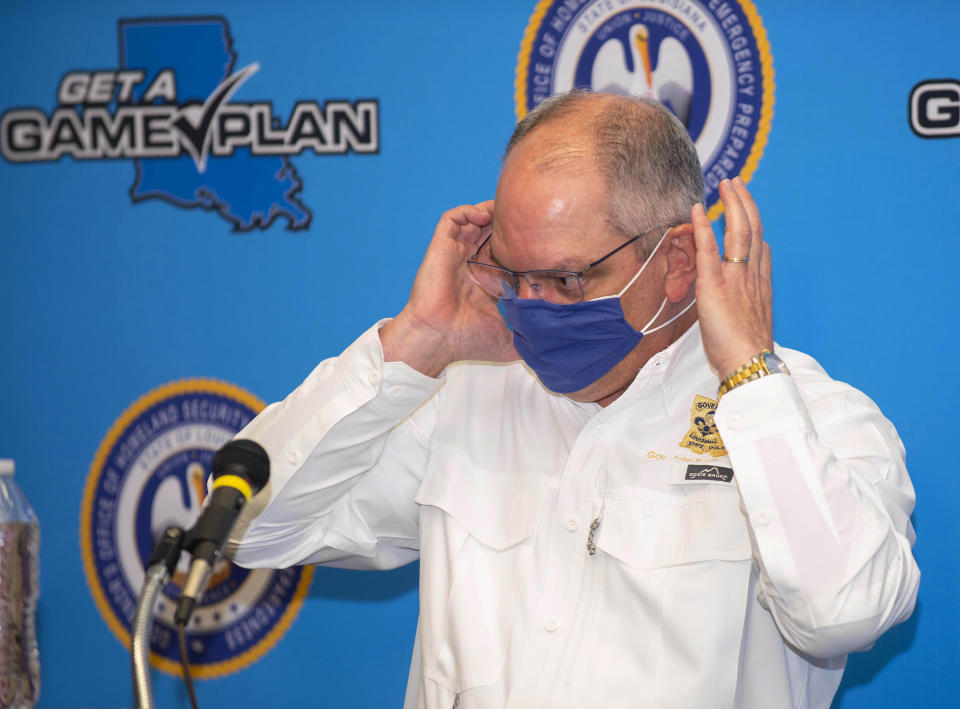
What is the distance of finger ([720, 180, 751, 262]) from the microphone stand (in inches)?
37.2

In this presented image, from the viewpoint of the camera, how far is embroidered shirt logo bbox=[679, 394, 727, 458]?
1.74m

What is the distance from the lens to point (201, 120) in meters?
2.63

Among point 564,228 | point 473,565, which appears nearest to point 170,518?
point 473,565

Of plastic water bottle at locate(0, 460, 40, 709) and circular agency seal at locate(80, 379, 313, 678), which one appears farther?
circular agency seal at locate(80, 379, 313, 678)

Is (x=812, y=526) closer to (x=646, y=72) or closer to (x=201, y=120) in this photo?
(x=646, y=72)

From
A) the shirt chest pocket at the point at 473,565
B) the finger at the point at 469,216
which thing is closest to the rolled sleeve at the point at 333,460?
the shirt chest pocket at the point at 473,565

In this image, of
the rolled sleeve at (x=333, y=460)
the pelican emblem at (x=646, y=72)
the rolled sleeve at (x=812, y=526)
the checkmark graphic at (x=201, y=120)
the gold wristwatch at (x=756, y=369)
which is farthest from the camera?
the checkmark graphic at (x=201, y=120)

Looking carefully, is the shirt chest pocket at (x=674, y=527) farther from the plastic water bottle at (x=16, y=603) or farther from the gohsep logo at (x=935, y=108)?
the gohsep logo at (x=935, y=108)

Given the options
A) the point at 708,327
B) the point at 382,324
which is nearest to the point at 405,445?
the point at 382,324

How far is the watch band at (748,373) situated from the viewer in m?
1.49

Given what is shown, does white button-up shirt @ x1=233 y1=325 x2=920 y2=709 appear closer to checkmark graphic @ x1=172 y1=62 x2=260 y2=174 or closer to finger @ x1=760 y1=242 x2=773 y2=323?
finger @ x1=760 y1=242 x2=773 y2=323

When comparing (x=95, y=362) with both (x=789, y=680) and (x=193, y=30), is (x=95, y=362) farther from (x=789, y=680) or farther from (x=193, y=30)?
(x=789, y=680)

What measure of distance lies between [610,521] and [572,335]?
33cm

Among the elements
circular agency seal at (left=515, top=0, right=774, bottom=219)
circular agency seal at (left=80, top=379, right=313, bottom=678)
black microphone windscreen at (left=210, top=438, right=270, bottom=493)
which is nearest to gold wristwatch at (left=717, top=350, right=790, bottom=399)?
black microphone windscreen at (left=210, top=438, right=270, bottom=493)
